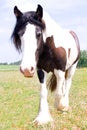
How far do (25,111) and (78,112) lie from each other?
1879 mm

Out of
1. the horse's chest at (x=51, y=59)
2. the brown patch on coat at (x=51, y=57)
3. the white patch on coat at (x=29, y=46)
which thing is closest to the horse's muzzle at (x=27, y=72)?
the white patch on coat at (x=29, y=46)

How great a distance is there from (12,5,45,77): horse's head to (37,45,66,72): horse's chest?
2.55ft

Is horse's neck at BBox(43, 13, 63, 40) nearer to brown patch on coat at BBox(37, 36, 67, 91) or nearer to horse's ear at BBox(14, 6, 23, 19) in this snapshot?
brown patch on coat at BBox(37, 36, 67, 91)

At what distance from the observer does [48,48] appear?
A: 971 cm

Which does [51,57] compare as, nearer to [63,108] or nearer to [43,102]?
[43,102]

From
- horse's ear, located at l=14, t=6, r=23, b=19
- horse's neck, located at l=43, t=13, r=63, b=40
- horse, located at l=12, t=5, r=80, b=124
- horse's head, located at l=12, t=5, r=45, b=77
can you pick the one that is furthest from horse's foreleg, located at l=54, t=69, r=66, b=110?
horse's ear, located at l=14, t=6, r=23, b=19

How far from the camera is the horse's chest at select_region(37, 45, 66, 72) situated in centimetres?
971

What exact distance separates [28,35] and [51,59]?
1.45 metres

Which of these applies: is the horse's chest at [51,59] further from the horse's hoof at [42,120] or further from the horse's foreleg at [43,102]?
the horse's hoof at [42,120]

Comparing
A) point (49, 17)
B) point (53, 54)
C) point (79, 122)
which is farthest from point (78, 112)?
point (49, 17)

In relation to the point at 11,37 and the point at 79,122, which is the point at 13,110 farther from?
the point at 11,37

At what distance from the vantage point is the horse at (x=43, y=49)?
8578mm

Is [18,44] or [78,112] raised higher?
[18,44]

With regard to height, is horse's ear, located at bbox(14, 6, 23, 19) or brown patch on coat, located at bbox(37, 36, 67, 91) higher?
horse's ear, located at bbox(14, 6, 23, 19)
